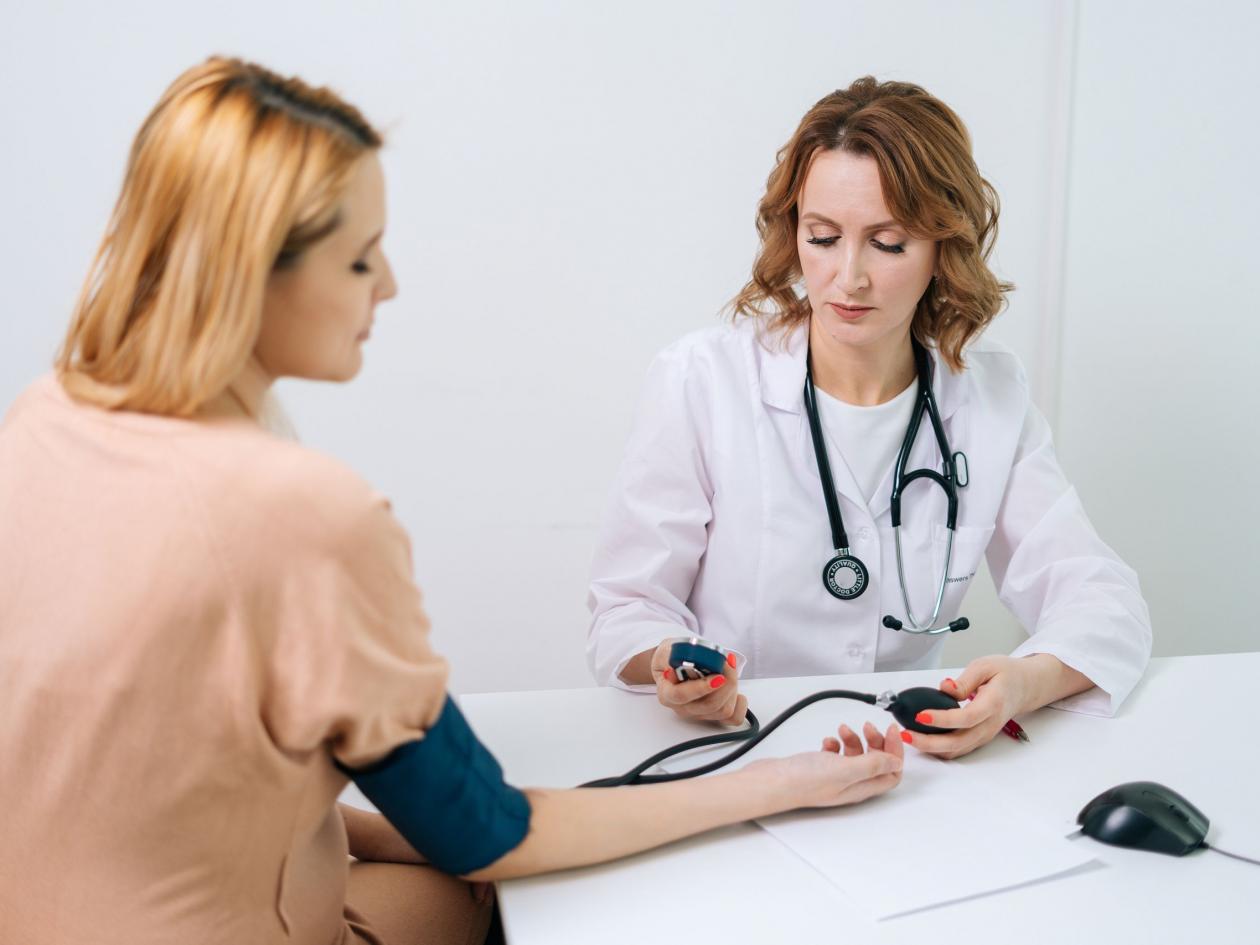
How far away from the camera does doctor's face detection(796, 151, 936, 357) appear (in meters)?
1.57

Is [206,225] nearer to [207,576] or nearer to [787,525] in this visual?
[207,576]

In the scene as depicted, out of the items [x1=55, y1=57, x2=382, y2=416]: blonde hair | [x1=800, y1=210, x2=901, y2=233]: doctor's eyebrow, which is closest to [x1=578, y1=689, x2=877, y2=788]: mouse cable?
[x1=55, y1=57, x2=382, y2=416]: blonde hair

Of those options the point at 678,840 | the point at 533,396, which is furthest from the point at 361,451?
the point at 678,840

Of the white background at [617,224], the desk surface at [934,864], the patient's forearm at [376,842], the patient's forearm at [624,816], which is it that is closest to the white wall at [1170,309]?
the white background at [617,224]

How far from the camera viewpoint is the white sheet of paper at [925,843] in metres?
0.90

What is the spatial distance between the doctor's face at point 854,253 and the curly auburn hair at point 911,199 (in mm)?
21

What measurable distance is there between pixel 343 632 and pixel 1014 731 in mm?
810

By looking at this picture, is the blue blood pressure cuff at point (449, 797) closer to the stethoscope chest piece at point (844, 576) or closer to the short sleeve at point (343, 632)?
the short sleeve at point (343, 632)

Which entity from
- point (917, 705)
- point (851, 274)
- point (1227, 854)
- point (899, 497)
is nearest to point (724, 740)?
point (917, 705)

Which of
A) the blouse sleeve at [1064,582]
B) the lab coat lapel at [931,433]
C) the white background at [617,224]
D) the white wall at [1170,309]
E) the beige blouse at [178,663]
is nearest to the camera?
the beige blouse at [178,663]

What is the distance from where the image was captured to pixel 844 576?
161 cm

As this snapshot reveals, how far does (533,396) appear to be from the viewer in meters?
2.43

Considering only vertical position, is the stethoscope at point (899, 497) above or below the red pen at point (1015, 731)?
above

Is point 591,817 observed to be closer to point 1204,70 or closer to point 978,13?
point 978,13
